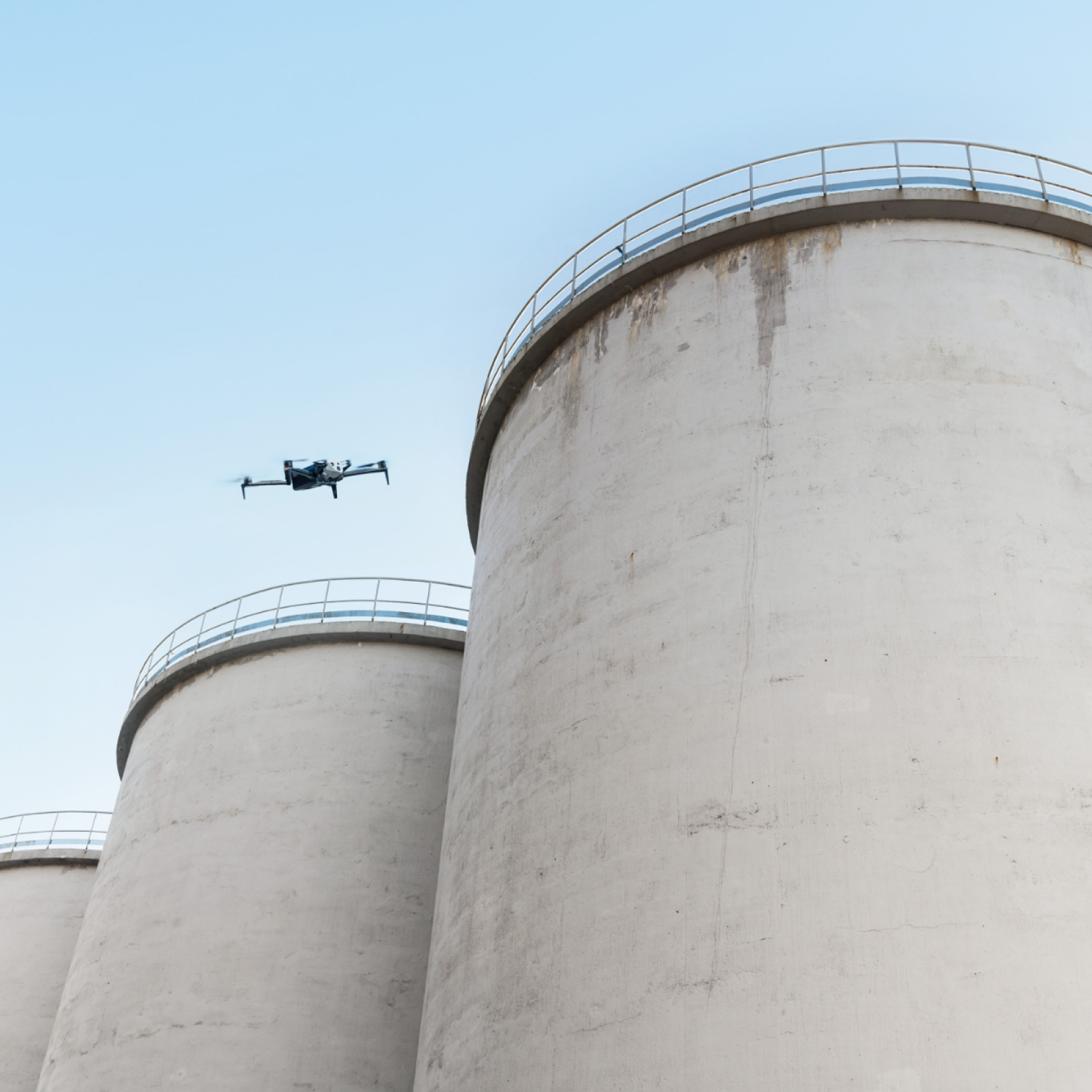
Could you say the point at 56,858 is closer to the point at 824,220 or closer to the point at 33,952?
the point at 33,952

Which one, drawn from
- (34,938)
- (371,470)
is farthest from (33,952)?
(371,470)

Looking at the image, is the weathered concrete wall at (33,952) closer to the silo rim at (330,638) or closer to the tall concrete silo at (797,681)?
the silo rim at (330,638)

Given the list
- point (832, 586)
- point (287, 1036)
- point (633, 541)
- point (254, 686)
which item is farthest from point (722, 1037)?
point (254, 686)

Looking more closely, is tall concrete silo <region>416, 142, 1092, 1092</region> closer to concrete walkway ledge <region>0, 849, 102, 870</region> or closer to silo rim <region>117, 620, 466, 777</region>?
silo rim <region>117, 620, 466, 777</region>

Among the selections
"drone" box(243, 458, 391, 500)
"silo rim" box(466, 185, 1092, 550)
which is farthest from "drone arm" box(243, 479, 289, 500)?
"silo rim" box(466, 185, 1092, 550)

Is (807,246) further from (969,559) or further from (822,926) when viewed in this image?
(822,926)
